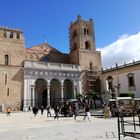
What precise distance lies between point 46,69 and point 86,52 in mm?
9862

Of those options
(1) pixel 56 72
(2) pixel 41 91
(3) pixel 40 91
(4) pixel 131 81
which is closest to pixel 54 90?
(2) pixel 41 91

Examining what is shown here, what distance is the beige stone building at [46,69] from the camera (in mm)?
36281

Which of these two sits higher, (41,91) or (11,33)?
(11,33)

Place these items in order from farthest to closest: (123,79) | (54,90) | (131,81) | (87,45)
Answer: (87,45) < (54,90) < (123,79) < (131,81)

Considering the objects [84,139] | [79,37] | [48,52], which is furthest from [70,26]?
[84,139]

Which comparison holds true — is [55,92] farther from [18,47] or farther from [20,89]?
[18,47]

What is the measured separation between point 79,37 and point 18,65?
14.4 metres

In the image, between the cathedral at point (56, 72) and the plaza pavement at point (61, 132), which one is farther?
the cathedral at point (56, 72)

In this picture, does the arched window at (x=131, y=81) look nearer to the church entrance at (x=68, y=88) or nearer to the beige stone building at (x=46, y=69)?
the beige stone building at (x=46, y=69)

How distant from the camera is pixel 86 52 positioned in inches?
1745

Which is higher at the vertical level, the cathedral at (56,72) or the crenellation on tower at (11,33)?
the crenellation on tower at (11,33)

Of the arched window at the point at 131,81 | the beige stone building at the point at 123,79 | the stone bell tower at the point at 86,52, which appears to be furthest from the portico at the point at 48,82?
the arched window at the point at 131,81

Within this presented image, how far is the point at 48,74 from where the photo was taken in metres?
39.2

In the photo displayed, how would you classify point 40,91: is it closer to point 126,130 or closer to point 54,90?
point 54,90
